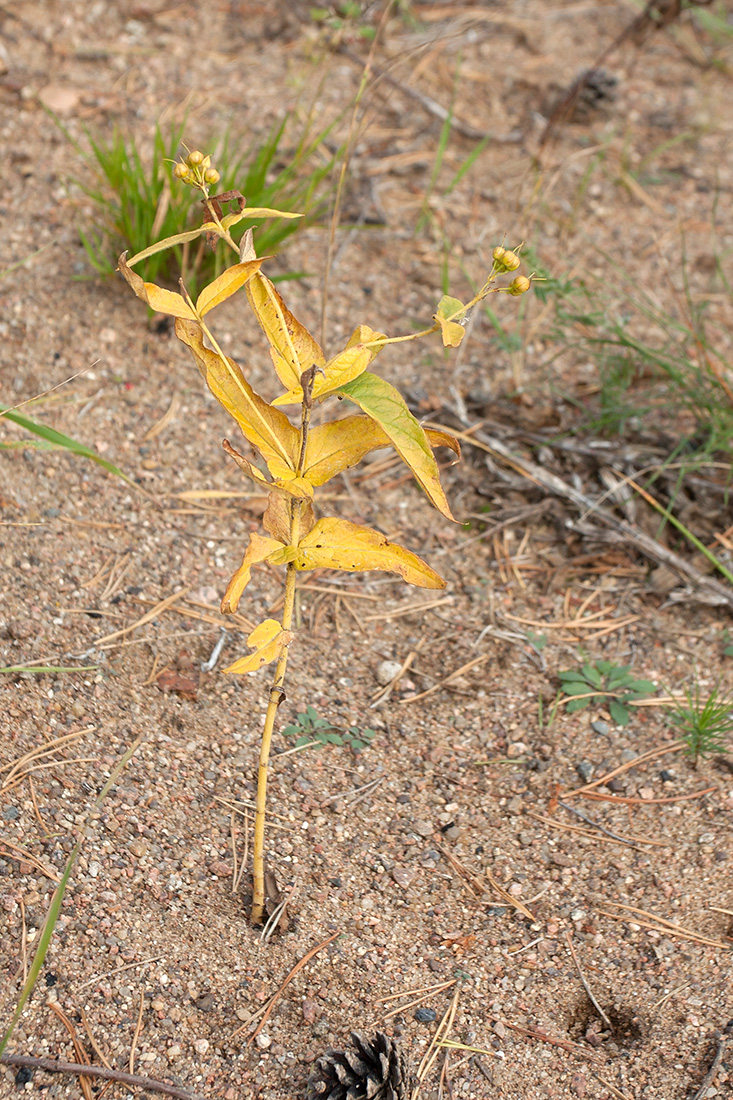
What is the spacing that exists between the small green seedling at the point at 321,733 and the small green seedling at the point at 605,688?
0.46 metres

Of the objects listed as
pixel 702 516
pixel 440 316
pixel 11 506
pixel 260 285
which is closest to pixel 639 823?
pixel 702 516

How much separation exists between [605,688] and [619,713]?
0.23ft

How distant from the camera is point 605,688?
79.2 inches

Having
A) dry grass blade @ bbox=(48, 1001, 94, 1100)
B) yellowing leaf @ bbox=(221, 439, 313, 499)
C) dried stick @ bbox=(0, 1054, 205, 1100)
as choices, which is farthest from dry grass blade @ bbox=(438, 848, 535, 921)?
yellowing leaf @ bbox=(221, 439, 313, 499)

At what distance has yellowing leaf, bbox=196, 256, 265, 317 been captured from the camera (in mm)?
1193

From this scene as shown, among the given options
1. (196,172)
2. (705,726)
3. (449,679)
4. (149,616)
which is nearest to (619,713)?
(705,726)

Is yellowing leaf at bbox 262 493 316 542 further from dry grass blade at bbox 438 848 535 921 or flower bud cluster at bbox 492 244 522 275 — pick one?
dry grass blade at bbox 438 848 535 921

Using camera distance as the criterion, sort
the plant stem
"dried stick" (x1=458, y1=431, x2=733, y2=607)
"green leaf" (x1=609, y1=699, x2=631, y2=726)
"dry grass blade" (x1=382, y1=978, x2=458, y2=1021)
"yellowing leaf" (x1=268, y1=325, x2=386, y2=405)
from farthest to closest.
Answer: "dried stick" (x1=458, y1=431, x2=733, y2=607), "green leaf" (x1=609, y1=699, x2=631, y2=726), "dry grass blade" (x1=382, y1=978, x2=458, y2=1021), the plant stem, "yellowing leaf" (x1=268, y1=325, x2=386, y2=405)

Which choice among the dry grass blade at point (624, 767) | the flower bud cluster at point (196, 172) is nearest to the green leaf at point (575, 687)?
the dry grass blade at point (624, 767)

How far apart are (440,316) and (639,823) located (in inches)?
44.5

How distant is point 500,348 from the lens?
254cm

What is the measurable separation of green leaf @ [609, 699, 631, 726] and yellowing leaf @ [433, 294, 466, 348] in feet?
3.59

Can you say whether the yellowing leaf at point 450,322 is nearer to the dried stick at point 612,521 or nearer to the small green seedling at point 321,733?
the small green seedling at point 321,733

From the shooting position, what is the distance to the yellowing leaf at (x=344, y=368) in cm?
124
